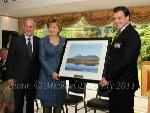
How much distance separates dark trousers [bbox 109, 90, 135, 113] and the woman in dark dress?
0.74 metres

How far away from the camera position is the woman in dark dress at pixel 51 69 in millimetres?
2810

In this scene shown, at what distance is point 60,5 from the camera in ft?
21.8

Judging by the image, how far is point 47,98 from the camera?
2873 millimetres

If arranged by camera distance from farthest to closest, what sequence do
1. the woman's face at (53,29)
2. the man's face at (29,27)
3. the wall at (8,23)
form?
the wall at (8,23), the man's face at (29,27), the woman's face at (53,29)

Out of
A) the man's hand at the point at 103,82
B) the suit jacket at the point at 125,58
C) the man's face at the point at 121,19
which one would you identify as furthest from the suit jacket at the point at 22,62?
the man's face at the point at 121,19

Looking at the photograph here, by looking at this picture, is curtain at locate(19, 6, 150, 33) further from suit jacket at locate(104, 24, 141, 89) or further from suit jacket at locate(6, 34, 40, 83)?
suit jacket at locate(104, 24, 141, 89)

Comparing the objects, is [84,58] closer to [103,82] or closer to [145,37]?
[103,82]

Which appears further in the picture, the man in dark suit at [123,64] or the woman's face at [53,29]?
the woman's face at [53,29]

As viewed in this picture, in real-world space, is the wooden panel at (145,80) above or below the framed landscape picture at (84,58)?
below

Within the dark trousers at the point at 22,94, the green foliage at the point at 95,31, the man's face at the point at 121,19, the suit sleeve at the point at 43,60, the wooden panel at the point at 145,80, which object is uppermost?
the green foliage at the point at 95,31

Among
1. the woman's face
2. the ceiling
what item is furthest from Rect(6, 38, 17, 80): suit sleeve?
the ceiling

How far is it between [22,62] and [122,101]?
4.22 ft

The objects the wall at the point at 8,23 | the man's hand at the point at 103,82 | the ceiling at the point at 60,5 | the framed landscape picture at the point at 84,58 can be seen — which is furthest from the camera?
the wall at the point at 8,23

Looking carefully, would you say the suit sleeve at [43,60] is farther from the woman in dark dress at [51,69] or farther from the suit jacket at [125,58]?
the suit jacket at [125,58]
